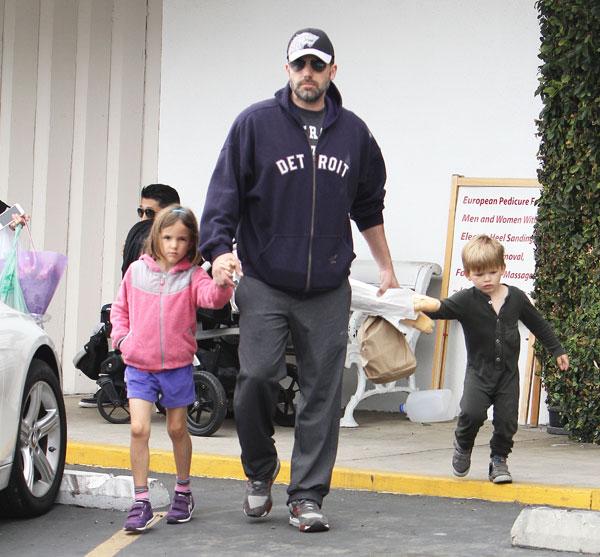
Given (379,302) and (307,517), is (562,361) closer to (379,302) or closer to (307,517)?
(307,517)

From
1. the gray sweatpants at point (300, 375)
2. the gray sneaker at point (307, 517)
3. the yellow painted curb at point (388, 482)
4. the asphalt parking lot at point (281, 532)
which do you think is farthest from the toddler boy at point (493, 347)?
the gray sneaker at point (307, 517)

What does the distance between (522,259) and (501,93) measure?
1.24 meters

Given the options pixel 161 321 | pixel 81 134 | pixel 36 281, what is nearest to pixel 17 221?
pixel 36 281

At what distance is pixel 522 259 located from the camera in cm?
1059

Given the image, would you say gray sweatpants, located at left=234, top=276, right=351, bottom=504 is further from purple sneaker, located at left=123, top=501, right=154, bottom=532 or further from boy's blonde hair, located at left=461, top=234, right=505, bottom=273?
boy's blonde hair, located at left=461, top=234, right=505, bottom=273

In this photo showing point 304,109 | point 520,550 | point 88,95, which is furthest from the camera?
point 88,95

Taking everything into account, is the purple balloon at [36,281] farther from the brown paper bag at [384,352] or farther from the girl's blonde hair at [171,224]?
the brown paper bag at [384,352]

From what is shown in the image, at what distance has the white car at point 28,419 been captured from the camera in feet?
21.0

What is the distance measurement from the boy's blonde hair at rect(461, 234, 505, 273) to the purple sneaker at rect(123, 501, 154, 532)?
80.3 inches

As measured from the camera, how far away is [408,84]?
36.4 feet

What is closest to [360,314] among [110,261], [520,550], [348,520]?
[110,261]

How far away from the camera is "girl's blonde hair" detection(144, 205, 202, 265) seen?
21.8 ft

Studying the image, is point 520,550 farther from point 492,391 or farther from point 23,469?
point 23,469

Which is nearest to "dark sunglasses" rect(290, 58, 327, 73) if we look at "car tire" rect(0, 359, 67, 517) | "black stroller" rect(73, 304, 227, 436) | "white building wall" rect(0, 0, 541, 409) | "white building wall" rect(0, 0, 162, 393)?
"car tire" rect(0, 359, 67, 517)
